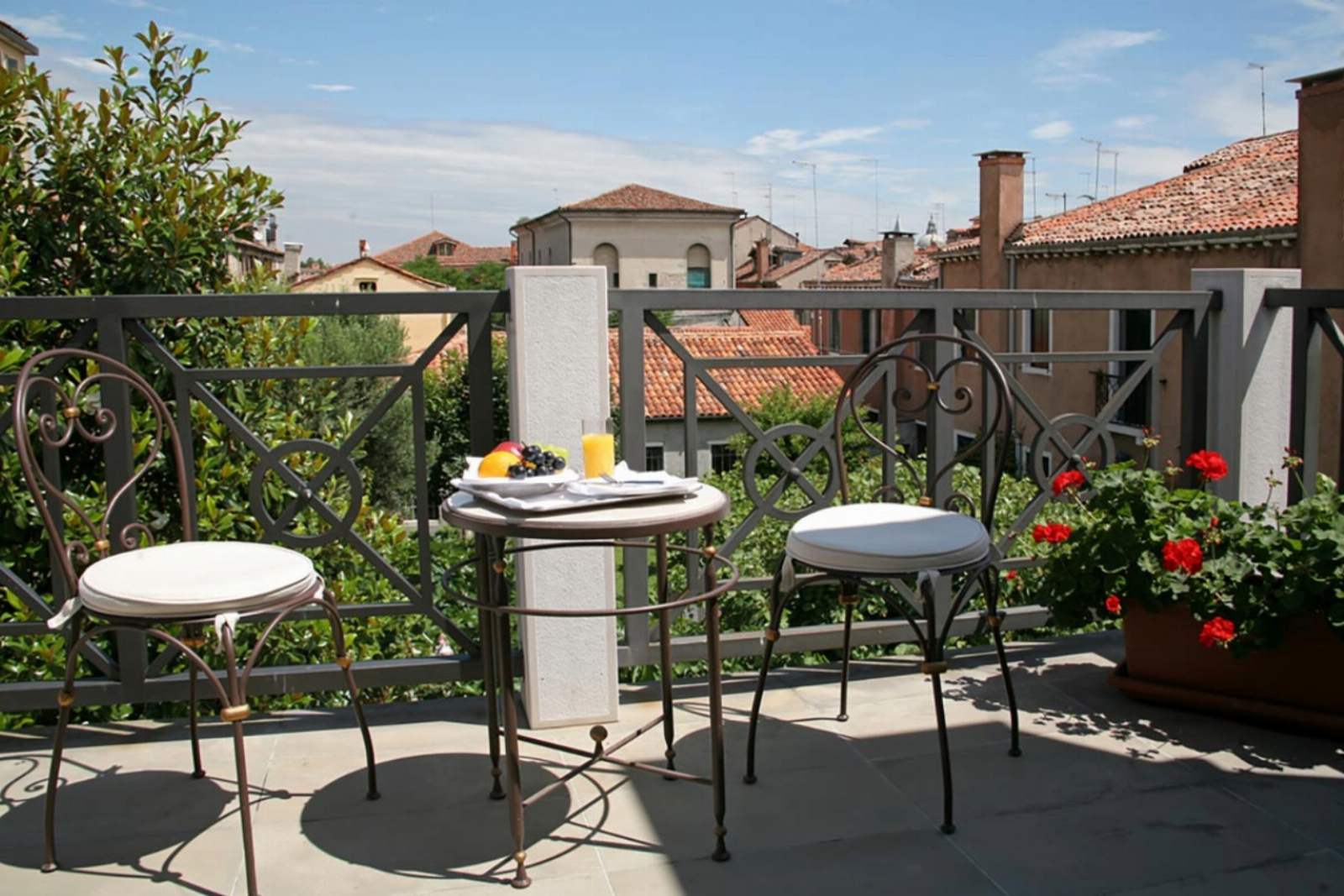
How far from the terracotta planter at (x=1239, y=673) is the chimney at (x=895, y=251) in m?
28.1

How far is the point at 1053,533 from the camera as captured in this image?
3.16 meters

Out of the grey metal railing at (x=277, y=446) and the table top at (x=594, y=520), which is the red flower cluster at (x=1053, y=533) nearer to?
the table top at (x=594, y=520)

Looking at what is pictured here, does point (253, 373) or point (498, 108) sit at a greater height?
point (498, 108)

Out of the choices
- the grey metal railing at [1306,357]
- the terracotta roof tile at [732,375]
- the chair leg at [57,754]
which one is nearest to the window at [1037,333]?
the terracotta roof tile at [732,375]

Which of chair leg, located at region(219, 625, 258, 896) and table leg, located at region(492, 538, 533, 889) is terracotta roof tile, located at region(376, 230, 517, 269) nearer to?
table leg, located at region(492, 538, 533, 889)

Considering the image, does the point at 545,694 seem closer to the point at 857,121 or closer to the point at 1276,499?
the point at 1276,499

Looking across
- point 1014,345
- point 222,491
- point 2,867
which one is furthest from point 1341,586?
point 1014,345

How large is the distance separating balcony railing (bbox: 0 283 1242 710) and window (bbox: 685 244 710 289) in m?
53.2

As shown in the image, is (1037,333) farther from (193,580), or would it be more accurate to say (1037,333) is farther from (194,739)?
(193,580)

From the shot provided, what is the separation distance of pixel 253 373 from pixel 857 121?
4822cm

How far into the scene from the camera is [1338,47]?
51.9 ft

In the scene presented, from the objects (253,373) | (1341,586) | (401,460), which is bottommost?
(401,460)

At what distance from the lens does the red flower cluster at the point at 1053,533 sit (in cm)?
315

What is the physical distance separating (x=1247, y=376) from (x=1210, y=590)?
112cm
